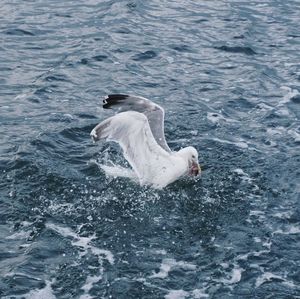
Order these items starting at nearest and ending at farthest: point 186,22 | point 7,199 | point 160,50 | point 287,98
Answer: point 7,199 < point 287,98 < point 160,50 < point 186,22

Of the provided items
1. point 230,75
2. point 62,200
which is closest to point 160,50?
point 230,75

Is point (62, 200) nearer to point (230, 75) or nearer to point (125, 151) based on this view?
point (125, 151)

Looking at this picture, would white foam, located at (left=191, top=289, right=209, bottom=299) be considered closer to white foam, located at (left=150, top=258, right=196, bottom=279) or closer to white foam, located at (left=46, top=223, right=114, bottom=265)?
white foam, located at (left=150, top=258, right=196, bottom=279)

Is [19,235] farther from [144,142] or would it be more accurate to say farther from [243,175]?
[243,175]

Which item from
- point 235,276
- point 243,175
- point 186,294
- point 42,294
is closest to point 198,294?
point 186,294

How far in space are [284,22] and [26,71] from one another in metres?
9.06

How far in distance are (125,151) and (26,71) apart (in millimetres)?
5904

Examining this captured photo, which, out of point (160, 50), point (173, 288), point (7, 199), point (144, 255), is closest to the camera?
point (173, 288)

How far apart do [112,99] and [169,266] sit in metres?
3.88

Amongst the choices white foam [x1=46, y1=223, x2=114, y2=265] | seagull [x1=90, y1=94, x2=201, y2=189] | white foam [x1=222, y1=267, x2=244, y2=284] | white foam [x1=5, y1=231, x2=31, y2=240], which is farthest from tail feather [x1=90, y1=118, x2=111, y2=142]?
white foam [x1=222, y1=267, x2=244, y2=284]

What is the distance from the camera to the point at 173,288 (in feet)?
39.1

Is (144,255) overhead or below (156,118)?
below

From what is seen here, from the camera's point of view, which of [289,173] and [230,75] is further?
[230,75]

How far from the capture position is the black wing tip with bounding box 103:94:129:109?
47.9ft
